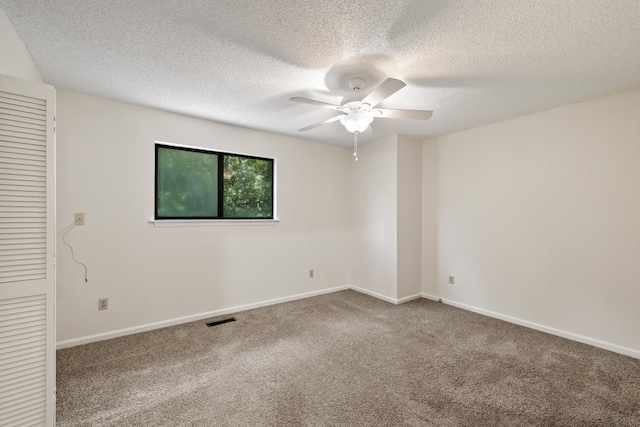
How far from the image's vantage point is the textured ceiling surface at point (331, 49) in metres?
1.46

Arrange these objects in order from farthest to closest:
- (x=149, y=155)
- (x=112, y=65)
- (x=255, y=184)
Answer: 1. (x=255, y=184)
2. (x=149, y=155)
3. (x=112, y=65)

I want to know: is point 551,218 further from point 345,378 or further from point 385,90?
point 345,378

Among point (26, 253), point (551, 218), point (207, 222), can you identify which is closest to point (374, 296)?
point (551, 218)

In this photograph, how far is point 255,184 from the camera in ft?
12.2

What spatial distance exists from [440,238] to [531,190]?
3.97 ft

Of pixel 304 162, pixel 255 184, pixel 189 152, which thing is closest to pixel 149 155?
pixel 189 152

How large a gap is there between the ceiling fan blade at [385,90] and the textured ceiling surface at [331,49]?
0.80 feet

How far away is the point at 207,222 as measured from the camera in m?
3.23

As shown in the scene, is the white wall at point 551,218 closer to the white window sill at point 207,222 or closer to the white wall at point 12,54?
the white window sill at point 207,222

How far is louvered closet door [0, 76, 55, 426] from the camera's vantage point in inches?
50.0

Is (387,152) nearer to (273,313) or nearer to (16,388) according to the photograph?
(273,313)

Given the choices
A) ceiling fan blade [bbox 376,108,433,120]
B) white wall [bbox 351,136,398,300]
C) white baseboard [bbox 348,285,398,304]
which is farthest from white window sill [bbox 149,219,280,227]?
ceiling fan blade [bbox 376,108,433,120]

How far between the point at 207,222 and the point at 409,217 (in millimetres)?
2635

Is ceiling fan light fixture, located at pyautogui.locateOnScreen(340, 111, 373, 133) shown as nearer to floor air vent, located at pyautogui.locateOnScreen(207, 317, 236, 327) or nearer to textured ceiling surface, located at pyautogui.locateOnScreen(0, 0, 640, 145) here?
textured ceiling surface, located at pyautogui.locateOnScreen(0, 0, 640, 145)
